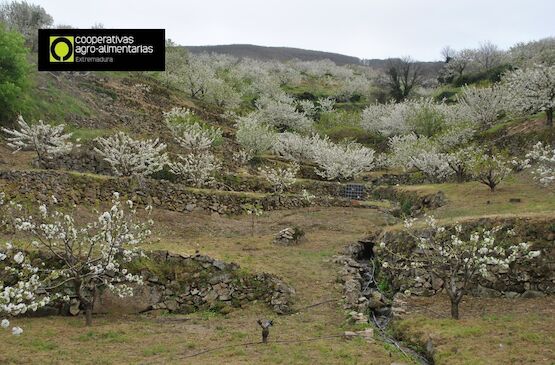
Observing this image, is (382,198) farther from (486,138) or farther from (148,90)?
(148,90)

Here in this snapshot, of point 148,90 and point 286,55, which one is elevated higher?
point 286,55

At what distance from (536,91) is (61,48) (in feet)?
99.2

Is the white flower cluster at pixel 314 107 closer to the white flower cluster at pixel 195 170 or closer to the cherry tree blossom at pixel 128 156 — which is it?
the white flower cluster at pixel 195 170

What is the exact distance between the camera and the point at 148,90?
170ft

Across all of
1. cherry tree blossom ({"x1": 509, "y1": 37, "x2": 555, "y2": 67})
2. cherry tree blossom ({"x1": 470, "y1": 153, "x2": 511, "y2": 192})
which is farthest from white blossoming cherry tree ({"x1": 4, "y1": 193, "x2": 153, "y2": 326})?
cherry tree blossom ({"x1": 509, "y1": 37, "x2": 555, "y2": 67})

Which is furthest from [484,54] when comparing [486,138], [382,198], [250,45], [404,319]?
[250,45]

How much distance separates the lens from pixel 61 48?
64.0ft

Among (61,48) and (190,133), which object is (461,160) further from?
(61,48)

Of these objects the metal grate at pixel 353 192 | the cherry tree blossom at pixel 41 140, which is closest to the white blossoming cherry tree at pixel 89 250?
the cherry tree blossom at pixel 41 140

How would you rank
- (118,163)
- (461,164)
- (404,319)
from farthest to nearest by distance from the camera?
(461,164)
(118,163)
(404,319)

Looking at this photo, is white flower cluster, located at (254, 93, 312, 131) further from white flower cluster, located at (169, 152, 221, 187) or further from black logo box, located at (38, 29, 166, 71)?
black logo box, located at (38, 29, 166, 71)

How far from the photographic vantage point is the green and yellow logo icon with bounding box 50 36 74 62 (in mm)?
18656

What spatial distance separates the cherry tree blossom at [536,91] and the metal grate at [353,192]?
1322 centimetres

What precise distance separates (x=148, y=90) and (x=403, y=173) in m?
30.9
